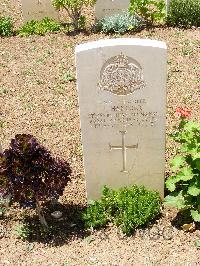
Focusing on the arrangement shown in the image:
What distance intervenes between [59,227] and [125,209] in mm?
726

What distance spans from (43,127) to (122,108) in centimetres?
256

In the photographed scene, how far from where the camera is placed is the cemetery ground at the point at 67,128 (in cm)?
527

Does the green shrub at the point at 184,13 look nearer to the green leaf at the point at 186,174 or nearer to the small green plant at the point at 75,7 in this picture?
the small green plant at the point at 75,7

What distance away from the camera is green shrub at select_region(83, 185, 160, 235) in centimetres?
542

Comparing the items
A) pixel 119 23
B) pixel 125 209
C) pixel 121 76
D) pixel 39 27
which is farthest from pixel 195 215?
pixel 39 27

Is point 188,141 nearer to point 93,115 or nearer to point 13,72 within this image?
point 93,115

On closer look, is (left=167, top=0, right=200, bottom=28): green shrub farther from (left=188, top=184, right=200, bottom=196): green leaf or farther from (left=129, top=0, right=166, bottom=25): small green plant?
(left=188, top=184, right=200, bottom=196): green leaf

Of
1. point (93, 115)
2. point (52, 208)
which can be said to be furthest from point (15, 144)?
point (52, 208)

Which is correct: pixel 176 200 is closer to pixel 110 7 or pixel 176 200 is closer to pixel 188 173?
pixel 188 173

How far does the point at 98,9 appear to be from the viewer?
436 inches

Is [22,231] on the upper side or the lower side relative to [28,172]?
lower

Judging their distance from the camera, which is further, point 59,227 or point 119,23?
point 119,23

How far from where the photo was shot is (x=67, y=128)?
24.7ft

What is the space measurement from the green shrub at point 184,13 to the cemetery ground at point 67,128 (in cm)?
25
